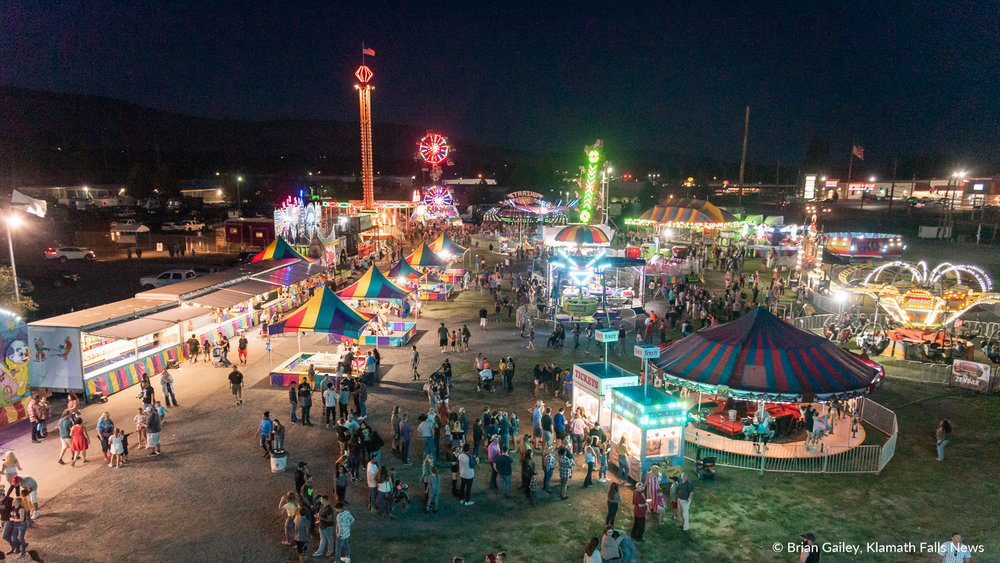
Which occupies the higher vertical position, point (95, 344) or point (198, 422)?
point (95, 344)

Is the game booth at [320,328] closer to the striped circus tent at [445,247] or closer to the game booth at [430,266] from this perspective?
the game booth at [430,266]

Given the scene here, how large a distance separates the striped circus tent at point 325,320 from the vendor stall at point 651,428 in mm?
8206

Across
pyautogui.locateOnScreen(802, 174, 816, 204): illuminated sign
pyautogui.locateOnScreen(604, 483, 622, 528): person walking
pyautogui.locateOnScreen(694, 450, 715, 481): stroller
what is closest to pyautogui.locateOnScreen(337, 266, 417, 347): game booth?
pyautogui.locateOnScreen(694, 450, 715, 481): stroller

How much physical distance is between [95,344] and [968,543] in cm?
2032

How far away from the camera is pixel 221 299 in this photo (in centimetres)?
1978

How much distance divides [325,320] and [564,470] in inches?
347

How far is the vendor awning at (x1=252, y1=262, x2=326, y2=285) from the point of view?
77.9 ft

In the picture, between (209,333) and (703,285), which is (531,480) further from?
(703,285)

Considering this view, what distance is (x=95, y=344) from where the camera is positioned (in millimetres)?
16438

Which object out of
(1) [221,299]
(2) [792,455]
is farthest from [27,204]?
(2) [792,455]

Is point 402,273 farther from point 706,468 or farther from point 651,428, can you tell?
point 706,468

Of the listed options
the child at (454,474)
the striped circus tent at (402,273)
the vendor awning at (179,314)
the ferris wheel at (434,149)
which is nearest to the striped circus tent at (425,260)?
the striped circus tent at (402,273)

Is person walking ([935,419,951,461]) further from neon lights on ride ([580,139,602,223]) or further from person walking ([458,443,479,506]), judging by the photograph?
neon lights on ride ([580,139,602,223])

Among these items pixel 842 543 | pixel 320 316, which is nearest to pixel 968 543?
pixel 842 543
